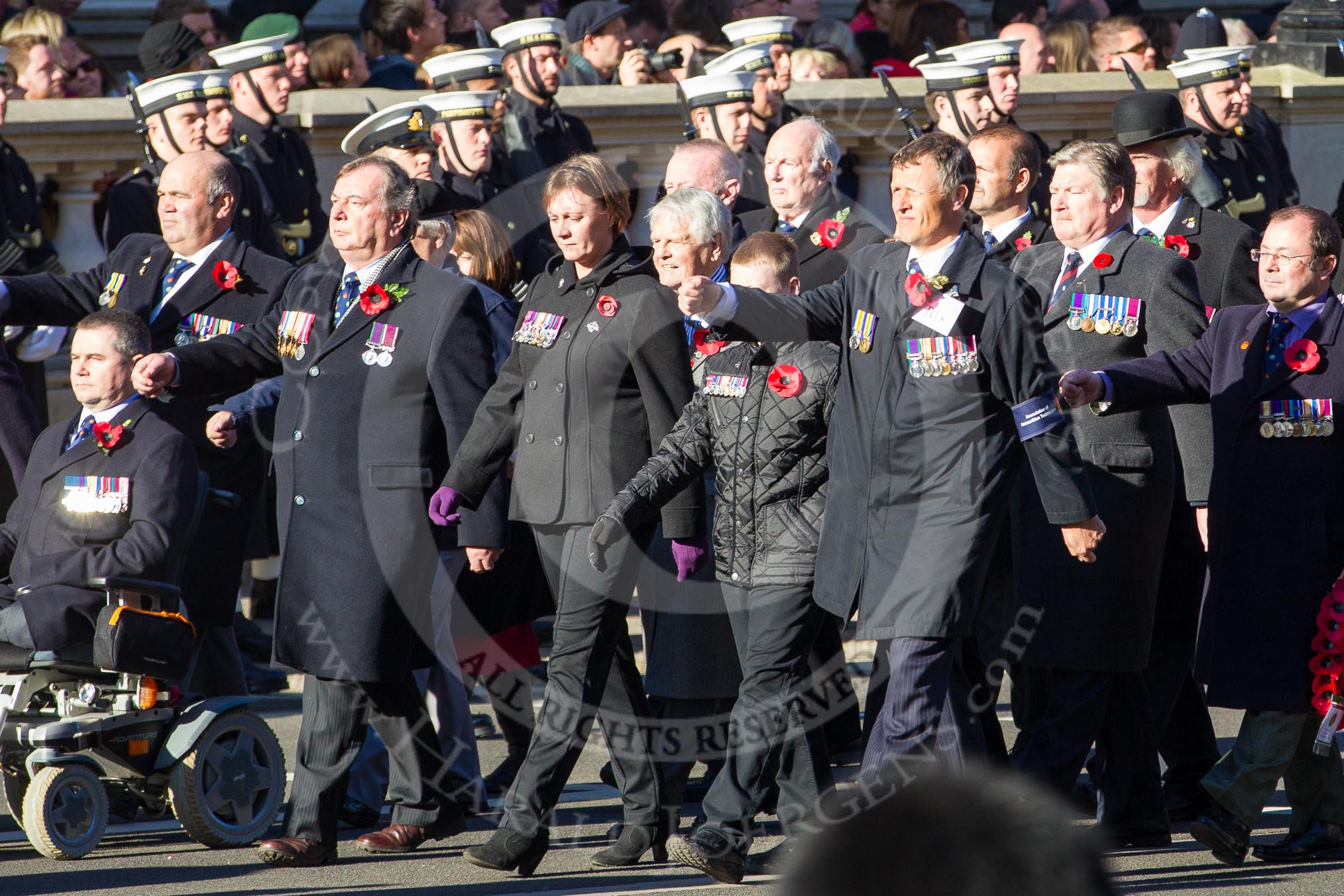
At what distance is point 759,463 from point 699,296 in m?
Result: 0.77

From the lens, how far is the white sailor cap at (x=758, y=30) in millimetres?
9938

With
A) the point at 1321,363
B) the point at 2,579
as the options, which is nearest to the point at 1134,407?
the point at 1321,363

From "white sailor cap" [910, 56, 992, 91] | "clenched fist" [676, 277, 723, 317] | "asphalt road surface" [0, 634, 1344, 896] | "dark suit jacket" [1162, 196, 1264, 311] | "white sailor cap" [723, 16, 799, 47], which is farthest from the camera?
"white sailor cap" [723, 16, 799, 47]

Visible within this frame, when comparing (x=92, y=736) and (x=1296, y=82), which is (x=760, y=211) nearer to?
(x=92, y=736)

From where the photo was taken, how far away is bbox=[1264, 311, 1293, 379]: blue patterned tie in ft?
18.3

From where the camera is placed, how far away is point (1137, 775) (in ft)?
18.6

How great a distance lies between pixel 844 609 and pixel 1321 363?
1.47m

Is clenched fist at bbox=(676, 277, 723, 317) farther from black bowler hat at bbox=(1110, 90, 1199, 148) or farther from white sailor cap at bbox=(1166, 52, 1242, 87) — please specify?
white sailor cap at bbox=(1166, 52, 1242, 87)

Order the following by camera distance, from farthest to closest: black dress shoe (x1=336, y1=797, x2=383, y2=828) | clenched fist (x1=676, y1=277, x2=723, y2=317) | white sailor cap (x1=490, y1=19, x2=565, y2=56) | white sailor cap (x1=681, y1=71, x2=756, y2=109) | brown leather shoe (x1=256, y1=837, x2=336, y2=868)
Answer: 1. white sailor cap (x1=490, y1=19, x2=565, y2=56)
2. white sailor cap (x1=681, y1=71, x2=756, y2=109)
3. black dress shoe (x1=336, y1=797, x2=383, y2=828)
4. brown leather shoe (x1=256, y1=837, x2=336, y2=868)
5. clenched fist (x1=676, y1=277, x2=723, y2=317)

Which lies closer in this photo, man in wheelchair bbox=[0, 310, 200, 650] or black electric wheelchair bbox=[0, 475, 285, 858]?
black electric wheelchair bbox=[0, 475, 285, 858]

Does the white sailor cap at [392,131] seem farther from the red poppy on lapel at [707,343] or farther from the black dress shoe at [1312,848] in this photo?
the black dress shoe at [1312,848]

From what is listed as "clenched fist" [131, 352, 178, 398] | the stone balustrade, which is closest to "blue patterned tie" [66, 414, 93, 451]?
"clenched fist" [131, 352, 178, 398]

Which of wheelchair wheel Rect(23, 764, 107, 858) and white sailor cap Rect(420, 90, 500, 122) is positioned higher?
white sailor cap Rect(420, 90, 500, 122)

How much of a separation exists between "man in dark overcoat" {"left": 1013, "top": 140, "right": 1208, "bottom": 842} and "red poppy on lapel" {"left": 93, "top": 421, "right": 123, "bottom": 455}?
2.59m
